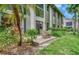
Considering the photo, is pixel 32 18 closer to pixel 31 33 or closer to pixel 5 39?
pixel 31 33

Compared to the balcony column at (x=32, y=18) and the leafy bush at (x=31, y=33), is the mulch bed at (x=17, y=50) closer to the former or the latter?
the leafy bush at (x=31, y=33)

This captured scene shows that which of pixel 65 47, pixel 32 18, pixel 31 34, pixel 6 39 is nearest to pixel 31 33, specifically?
pixel 31 34

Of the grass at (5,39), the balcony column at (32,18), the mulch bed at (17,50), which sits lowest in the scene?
the mulch bed at (17,50)

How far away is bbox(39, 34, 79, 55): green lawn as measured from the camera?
7.48 feet

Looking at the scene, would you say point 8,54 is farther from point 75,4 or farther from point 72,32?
point 75,4

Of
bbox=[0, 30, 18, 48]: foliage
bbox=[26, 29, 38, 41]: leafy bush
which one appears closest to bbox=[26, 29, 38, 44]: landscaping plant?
A: bbox=[26, 29, 38, 41]: leafy bush

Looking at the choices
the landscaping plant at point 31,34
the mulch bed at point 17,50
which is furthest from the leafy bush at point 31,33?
the mulch bed at point 17,50

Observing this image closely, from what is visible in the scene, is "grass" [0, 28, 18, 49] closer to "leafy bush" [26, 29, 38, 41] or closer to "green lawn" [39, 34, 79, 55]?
"leafy bush" [26, 29, 38, 41]

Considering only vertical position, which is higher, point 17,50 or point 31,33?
point 31,33

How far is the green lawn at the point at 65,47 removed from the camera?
2279 mm

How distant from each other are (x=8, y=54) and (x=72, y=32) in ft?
2.37

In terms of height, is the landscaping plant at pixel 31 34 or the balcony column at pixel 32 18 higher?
the balcony column at pixel 32 18

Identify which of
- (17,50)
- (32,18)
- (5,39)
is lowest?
(17,50)

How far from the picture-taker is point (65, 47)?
7.50 ft
